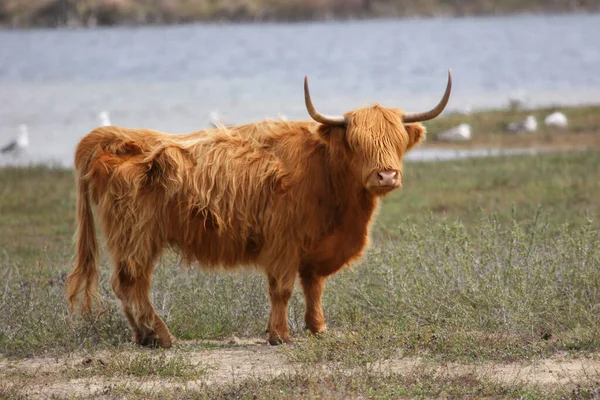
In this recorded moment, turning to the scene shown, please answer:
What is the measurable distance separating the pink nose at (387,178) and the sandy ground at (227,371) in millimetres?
1043

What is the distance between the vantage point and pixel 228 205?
247 inches

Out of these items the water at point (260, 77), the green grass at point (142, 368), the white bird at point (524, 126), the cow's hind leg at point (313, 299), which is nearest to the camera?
the green grass at point (142, 368)

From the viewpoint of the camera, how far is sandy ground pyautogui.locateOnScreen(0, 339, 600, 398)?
539 centimetres

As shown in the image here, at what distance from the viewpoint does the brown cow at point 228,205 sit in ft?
20.4

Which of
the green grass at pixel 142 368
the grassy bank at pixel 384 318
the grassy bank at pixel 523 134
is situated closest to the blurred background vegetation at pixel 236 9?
the grassy bank at pixel 523 134

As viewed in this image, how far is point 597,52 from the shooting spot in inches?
1940

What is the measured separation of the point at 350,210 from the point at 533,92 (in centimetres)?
2590

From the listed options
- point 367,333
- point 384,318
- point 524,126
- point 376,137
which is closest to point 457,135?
point 524,126

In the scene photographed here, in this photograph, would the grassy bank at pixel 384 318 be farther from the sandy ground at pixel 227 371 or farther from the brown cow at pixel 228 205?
the brown cow at pixel 228 205

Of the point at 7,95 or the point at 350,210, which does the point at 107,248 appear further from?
the point at 7,95

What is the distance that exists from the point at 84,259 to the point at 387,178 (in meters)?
2.12

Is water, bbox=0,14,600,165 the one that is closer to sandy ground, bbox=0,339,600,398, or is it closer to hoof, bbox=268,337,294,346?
hoof, bbox=268,337,294,346

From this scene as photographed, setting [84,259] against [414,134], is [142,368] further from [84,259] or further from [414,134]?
[414,134]

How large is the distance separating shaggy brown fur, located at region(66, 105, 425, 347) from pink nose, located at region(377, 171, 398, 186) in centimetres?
29
